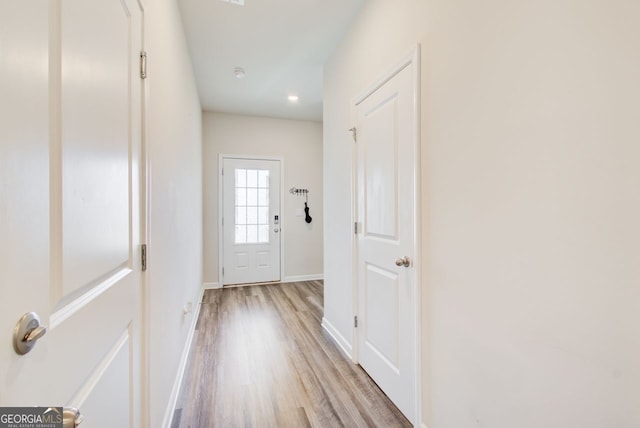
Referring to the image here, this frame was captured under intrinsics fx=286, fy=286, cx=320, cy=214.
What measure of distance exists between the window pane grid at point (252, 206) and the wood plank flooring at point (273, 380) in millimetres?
1605

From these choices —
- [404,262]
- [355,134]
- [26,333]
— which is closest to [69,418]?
[26,333]

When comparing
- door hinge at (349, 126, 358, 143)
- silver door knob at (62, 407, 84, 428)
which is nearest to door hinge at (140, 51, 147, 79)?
silver door knob at (62, 407, 84, 428)

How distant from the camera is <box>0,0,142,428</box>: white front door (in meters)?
0.45

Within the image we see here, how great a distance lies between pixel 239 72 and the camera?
3160 millimetres

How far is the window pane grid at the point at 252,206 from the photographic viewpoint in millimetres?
4633

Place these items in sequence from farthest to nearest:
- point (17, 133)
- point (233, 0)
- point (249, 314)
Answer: point (249, 314) → point (233, 0) → point (17, 133)

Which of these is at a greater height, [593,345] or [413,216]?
[413,216]

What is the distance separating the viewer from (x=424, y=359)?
1505 millimetres

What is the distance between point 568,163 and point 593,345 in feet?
1.78

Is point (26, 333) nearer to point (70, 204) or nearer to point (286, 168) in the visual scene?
point (70, 204)

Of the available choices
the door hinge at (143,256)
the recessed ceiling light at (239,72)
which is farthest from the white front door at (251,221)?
the door hinge at (143,256)

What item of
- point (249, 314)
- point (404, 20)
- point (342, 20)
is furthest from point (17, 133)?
point (249, 314)

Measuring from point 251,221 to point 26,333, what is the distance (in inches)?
169

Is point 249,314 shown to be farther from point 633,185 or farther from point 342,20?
point 633,185
